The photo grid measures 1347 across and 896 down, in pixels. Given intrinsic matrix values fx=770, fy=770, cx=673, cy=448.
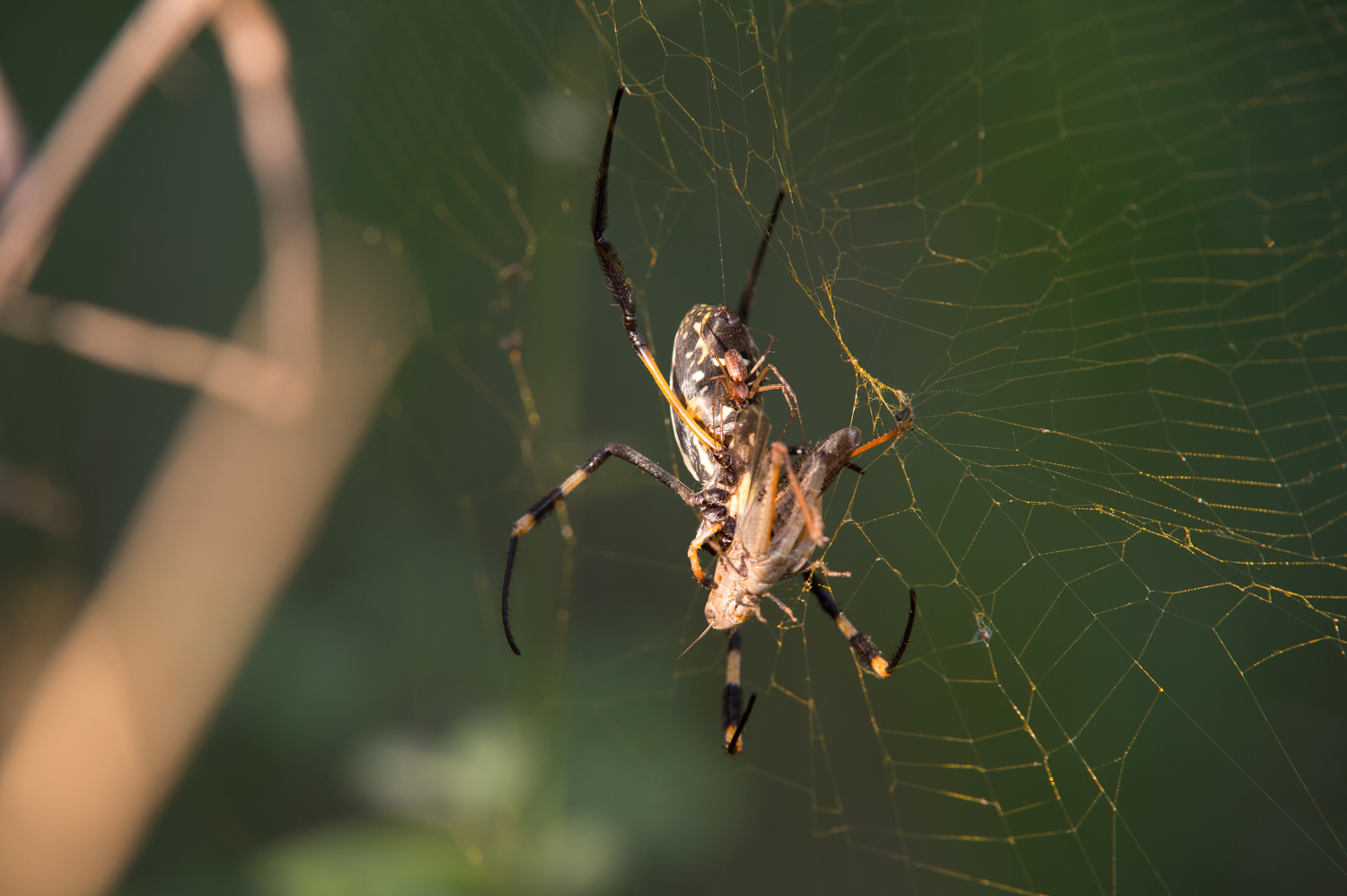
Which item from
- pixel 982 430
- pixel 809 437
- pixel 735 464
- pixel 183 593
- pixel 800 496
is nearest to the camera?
pixel 800 496

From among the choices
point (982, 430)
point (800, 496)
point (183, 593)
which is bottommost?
point (800, 496)

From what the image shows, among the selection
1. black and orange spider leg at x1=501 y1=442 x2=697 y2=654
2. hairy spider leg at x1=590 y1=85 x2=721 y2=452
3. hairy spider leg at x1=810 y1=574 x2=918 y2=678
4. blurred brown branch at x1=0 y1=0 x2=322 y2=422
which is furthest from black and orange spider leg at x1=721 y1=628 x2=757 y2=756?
blurred brown branch at x1=0 y1=0 x2=322 y2=422

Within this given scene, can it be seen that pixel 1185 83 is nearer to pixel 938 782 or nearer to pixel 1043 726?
pixel 1043 726

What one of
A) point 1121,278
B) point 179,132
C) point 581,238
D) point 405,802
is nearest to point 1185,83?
point 1121,278

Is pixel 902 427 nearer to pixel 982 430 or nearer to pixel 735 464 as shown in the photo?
pixel 735 464

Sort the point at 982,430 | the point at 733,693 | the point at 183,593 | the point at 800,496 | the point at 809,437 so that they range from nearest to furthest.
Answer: the point at 800,496, the point at 733,693, the point at 982,430, the point at 809,437, the point at 183,593

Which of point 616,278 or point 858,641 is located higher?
point 616,278

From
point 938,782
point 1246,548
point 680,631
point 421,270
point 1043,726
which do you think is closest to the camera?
point 1246,548

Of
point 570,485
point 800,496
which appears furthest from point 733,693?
point 800,496

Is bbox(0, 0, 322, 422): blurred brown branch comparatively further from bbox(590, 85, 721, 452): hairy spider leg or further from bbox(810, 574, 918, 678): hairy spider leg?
bbox(810, 574, 918, 678): hairy spider leg
